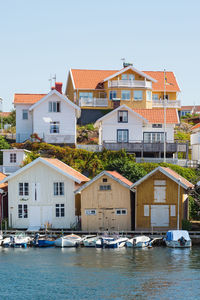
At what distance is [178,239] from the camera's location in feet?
181

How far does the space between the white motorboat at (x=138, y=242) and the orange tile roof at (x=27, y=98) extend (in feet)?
112

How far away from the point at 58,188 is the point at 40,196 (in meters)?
1.88

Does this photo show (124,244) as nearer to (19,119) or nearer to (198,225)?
(198,225)

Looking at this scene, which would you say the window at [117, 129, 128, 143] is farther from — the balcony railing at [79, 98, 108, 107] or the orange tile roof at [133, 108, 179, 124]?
the balcony railing at [79, 98, 108, 107]

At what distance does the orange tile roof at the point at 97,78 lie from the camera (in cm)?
9794

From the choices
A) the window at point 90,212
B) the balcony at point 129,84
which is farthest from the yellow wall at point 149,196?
the balcony at point 129,84

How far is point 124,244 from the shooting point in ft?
184

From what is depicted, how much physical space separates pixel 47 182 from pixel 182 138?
36.0 m

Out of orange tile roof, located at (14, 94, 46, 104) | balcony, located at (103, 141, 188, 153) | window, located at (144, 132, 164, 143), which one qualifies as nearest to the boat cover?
balcony, located at (103, 141, 188, 153)

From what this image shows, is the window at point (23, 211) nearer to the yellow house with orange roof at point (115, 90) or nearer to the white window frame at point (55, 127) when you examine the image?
the white window frame at point (55, 127)

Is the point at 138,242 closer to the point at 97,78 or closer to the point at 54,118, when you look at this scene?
the point at 54,118

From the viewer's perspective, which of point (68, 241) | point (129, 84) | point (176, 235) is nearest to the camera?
point (176, 235)

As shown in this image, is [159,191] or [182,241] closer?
[182,241]

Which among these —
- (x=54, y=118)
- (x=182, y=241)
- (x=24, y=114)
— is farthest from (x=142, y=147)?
(x=182, y=241)
